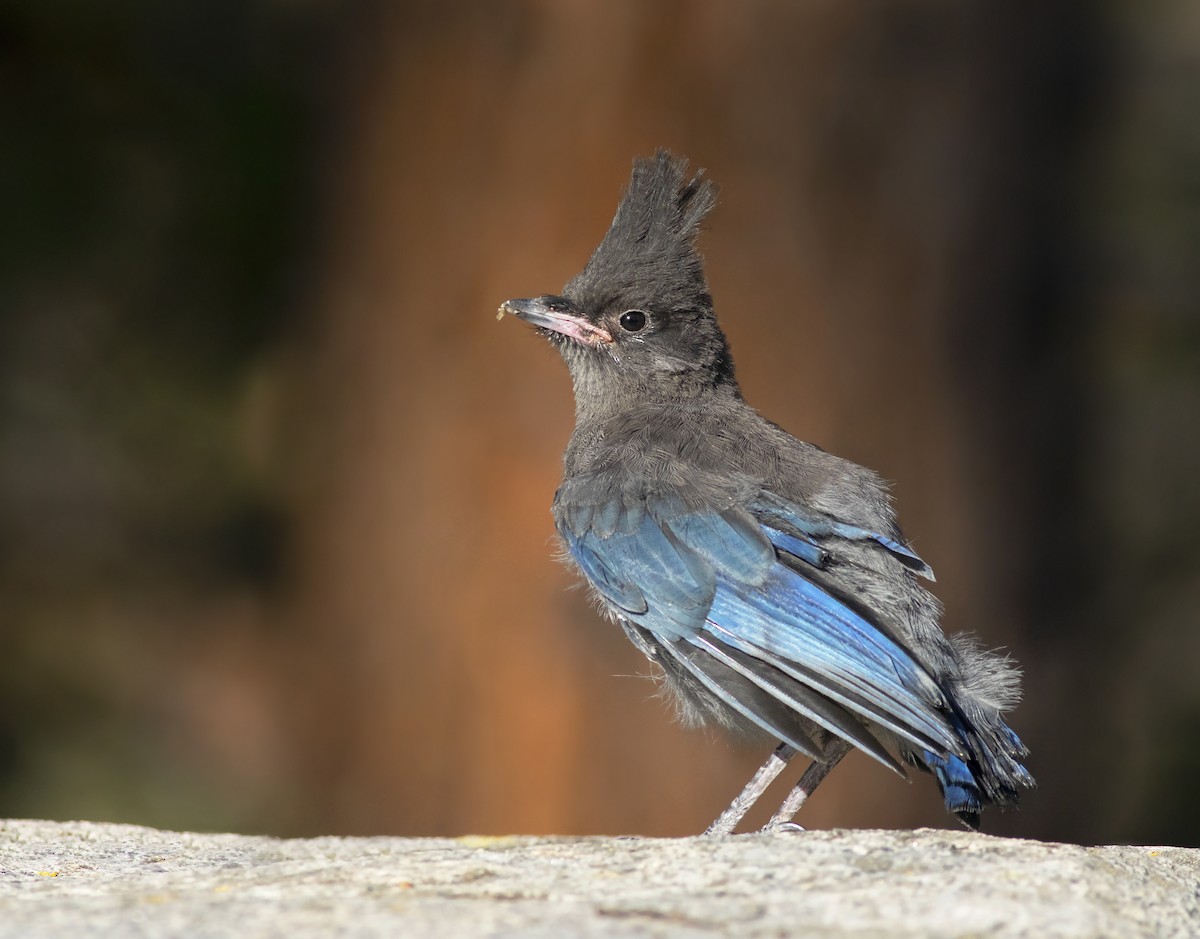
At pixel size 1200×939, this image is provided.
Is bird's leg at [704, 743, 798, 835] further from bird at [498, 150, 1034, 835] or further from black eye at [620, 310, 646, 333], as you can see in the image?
black eye at [620, 310, 646, 333]

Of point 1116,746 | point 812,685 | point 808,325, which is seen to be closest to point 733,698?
point 812,685

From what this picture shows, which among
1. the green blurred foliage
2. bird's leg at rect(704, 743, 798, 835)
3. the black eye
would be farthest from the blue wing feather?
the green blurred foliage

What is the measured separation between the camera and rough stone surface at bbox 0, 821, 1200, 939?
2.77 m

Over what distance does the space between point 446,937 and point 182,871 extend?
1.18m

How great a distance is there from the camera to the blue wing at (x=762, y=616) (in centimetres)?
398

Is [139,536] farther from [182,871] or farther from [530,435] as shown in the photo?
[182,871]

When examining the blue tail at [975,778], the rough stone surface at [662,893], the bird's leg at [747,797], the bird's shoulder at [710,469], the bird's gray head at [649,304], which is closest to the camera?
the rough stone surface at [662,893]

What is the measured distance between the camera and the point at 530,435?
736 cm

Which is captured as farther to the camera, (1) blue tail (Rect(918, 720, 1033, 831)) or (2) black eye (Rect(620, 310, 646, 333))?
(2) black eye (Rect(620, 310, 646, 333))

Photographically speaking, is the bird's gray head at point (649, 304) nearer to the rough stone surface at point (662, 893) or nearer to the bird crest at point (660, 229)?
the bird crest at point (660, 229)

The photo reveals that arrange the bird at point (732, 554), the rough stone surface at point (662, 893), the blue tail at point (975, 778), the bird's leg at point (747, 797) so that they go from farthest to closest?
1. the bird's leg at point (747, 797)
2. the bird at point (732, 554)
3. the blue tail at point (975, 778)
4. the rough stone surface at point (662, 893)

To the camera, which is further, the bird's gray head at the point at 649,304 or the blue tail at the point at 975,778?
the bird's gray head at the point at 649,304

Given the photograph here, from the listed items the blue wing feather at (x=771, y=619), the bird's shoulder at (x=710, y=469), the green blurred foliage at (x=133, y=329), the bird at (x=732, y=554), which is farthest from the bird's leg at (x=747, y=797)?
the green blurred foliage at (x=133, y=329)

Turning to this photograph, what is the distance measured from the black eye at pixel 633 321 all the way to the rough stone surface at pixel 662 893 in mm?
1970
